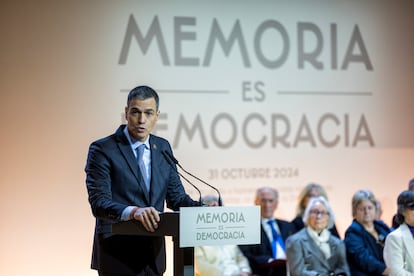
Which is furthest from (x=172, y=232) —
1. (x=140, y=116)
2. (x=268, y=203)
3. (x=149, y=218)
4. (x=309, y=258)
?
(x=268, y=203)

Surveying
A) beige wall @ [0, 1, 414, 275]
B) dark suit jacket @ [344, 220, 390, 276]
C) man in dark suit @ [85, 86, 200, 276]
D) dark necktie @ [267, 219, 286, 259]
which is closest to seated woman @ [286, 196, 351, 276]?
dark suit jacket @ [344, 220, 390, 276]

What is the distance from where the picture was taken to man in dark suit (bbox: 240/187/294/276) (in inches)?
219

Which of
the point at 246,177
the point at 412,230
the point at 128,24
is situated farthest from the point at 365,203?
the point at 128,24

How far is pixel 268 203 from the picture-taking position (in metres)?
5.99

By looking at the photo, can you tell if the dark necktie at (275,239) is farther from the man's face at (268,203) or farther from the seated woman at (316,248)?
the seated woman at (316,248)

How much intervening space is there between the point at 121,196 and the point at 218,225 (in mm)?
465

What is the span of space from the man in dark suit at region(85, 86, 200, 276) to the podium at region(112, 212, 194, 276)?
119 millimetres

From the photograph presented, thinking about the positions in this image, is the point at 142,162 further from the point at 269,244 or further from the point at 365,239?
the point at 365,239

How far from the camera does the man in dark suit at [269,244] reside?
18.2ft

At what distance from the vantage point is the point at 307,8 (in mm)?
6738

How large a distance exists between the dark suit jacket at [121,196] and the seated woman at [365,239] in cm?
298

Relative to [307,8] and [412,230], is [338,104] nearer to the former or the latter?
[307,8]

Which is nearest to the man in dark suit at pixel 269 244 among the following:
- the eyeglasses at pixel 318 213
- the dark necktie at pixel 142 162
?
the eyeglasses at pixel 318 213

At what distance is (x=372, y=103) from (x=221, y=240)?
4748 mm
